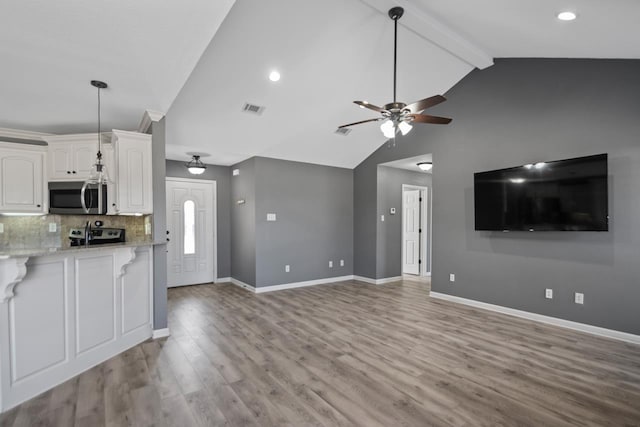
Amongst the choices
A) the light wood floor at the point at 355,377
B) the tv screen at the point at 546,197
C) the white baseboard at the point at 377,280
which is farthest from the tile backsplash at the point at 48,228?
the tv screen at the point at 546,197

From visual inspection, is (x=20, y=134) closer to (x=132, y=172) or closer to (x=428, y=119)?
(x=132, y=172)

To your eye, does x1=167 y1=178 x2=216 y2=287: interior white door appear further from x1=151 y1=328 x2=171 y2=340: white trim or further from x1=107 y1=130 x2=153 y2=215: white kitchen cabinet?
x1=151 y1=328 x2=171 y2=340: white trim

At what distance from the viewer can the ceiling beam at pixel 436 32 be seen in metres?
3.17

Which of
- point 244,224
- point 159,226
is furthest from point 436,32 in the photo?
point 244,224

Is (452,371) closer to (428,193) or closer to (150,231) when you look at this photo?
(150,231)

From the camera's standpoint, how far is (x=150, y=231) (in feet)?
12.4

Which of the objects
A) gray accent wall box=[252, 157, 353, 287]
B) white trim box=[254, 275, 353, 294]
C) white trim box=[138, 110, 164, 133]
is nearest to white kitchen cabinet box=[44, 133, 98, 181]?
white trim box=[138, 110, 164, 133]

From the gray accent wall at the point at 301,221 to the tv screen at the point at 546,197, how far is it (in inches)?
116

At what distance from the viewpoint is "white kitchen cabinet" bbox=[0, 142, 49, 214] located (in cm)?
392

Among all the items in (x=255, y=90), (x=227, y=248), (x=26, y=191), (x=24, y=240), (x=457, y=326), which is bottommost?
(x=457, y=326)

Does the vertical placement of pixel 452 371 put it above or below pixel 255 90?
below

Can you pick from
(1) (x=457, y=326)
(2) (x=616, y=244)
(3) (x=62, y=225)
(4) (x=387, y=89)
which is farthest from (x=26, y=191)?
(2) (x=616, y=244)

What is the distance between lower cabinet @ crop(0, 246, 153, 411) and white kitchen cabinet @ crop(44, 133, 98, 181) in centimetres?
171

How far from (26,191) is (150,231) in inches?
73.5
